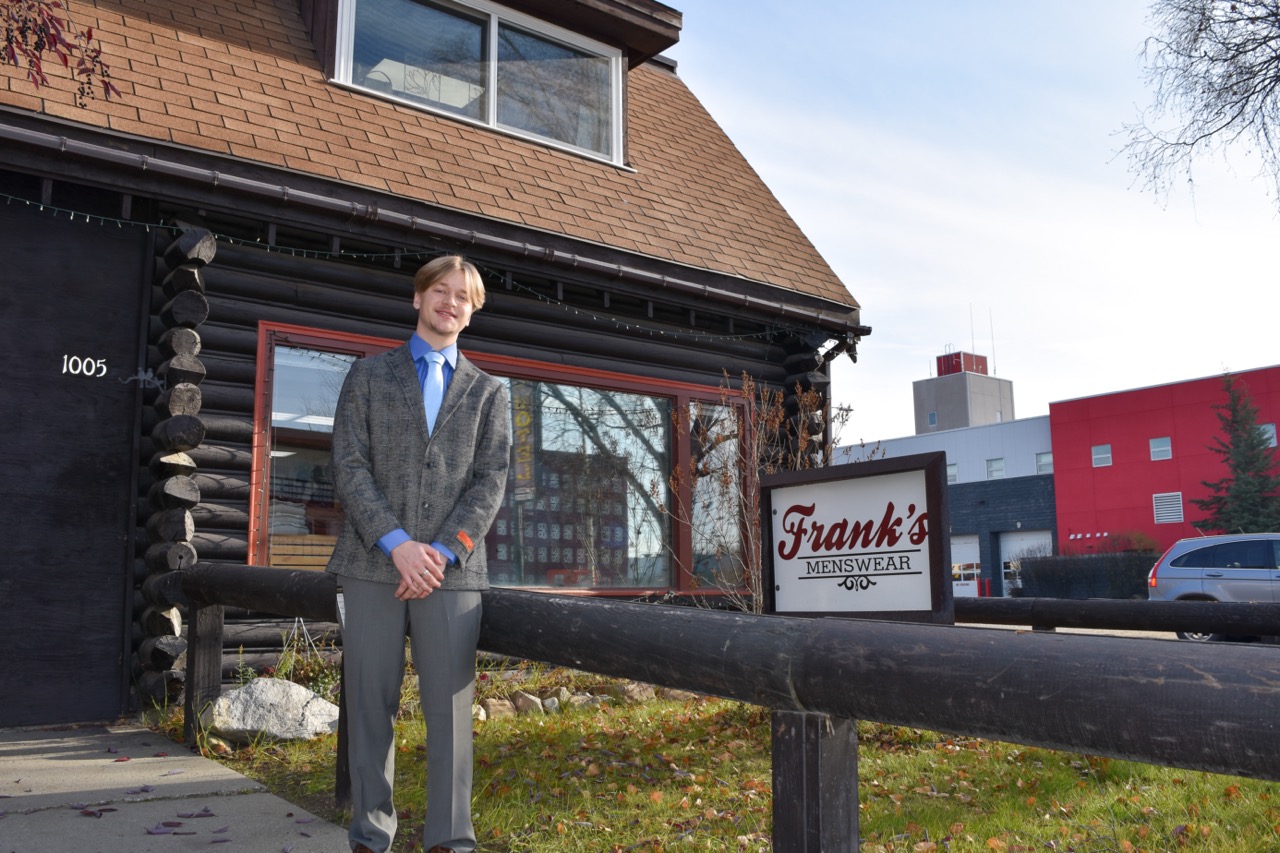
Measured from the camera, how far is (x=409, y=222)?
7137 mm

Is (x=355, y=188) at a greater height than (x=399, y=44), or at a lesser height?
lesser

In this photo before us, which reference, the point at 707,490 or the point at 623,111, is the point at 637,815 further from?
the point at 623,111

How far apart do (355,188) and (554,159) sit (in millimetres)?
2501

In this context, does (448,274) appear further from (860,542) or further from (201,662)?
(201,662)

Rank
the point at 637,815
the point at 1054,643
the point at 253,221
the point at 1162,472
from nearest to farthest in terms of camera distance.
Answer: the point at 1054,643 → the point at 637,815 → the point at 253,221 → the point at 1162,472

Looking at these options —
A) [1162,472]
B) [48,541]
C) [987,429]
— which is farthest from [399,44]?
[987,429]

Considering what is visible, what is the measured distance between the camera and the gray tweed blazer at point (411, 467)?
3207mm

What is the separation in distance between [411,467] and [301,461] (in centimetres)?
Result: 429

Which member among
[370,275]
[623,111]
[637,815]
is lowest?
[637,815]

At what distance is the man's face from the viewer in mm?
3367

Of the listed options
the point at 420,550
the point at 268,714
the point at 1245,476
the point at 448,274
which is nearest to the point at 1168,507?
the point at 1245,476

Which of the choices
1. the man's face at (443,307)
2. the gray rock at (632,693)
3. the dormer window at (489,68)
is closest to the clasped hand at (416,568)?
the man's face at (443,307)

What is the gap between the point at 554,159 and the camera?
907 centimetres

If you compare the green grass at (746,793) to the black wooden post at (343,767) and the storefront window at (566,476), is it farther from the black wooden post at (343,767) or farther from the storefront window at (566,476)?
the storefront window at (566,476)
